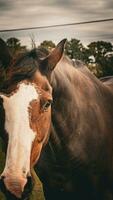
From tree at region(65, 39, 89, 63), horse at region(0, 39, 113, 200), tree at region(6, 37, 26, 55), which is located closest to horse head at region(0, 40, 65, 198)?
horse at region(0, 39, 113, 200)

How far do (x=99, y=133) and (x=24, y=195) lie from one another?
4.24ft

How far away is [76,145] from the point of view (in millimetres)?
3816

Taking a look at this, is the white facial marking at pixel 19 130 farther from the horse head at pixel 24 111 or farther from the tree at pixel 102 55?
the tree at pixel 102 55

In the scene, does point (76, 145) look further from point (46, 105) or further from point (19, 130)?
point (19, 130)

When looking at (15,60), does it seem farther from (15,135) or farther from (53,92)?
(15,135)

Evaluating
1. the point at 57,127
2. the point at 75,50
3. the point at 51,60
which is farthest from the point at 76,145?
the point at 75,50

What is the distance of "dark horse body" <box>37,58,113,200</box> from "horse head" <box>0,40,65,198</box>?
0.86 ft

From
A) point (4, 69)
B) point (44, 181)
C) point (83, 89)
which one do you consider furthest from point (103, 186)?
point (4, 69)

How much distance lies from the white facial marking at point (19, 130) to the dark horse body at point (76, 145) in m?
0.56

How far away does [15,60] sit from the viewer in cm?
340

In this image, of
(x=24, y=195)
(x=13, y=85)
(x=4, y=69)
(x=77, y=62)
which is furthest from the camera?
(x=77, y=62)

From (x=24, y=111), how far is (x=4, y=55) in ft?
2.08

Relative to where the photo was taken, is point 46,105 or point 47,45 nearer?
point 46,105

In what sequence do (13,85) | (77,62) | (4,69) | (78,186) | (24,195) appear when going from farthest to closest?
(77,62) → (78,186) → (4,69) → (13,85) → (24,195)
